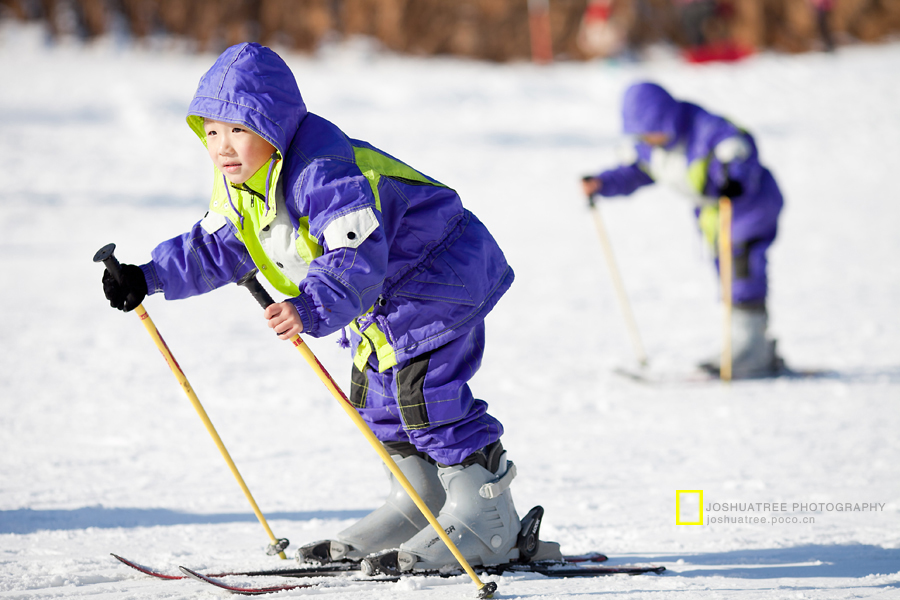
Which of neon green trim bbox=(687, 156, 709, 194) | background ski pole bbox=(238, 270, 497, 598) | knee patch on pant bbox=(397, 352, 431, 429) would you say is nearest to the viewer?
background ski pole bbox=(238, 270, 497, 598)

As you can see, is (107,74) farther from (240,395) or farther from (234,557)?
(234,557)

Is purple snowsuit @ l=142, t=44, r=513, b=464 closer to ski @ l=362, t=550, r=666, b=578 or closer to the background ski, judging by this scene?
ski @ l=362, t=550, r=666, b=578

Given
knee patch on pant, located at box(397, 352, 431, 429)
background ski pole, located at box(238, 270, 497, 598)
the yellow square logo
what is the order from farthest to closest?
the yellow square logo, knee patch on pant, located at box(397, 352, 431, 429), background ski pole, located at box(238, 270, 497, 598)

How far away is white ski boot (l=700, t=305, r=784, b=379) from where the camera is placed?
5957 mm

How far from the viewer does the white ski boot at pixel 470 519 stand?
2.81 meters

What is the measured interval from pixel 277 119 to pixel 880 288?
7.16 meters

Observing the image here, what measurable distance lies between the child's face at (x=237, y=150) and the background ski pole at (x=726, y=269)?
3831 mm

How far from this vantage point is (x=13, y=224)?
10.1 meters

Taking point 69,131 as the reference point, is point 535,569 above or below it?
below

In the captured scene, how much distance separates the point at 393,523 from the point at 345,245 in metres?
1.11

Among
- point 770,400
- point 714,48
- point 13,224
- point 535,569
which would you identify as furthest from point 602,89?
point 535,569

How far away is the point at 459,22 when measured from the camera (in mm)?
21391

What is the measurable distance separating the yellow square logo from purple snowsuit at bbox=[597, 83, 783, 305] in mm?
2405

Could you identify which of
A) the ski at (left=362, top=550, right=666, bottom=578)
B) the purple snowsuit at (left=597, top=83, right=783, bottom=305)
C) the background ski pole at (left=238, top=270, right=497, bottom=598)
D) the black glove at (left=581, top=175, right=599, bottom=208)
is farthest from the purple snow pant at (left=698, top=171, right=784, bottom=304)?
the background ski pole at (left=238, top=270, right=497, bottom=598)
